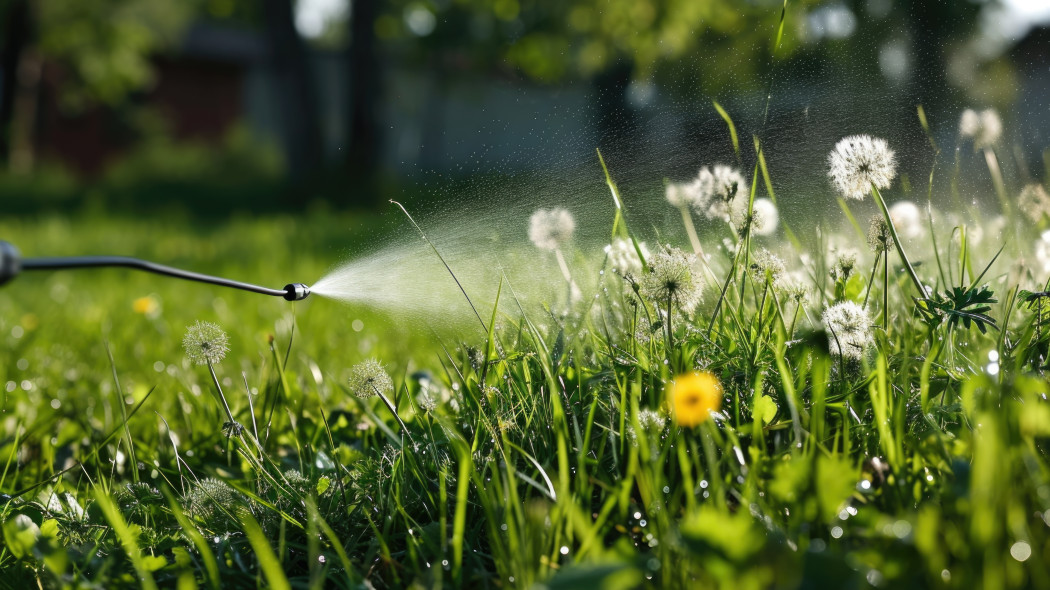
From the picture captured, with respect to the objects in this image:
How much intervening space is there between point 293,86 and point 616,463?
42.5ft

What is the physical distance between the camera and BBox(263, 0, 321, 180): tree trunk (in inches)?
507

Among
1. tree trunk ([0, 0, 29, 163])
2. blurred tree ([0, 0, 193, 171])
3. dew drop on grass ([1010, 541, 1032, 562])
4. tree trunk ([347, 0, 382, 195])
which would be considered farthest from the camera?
blurred tree ([0, 0, 193, 171])

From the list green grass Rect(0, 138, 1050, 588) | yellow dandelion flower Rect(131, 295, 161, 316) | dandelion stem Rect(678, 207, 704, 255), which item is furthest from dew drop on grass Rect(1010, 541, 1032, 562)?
yellow dandelion flower Rect(131, 295, 161, 316)

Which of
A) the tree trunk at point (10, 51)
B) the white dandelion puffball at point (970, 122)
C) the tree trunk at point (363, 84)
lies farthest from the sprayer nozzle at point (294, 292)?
the tree trunk at point (10, 51)

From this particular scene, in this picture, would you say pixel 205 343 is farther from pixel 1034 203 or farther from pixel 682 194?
pixel 1034 203

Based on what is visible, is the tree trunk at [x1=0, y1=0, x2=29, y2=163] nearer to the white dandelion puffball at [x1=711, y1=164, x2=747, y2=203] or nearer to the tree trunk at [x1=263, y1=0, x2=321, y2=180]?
the tree trunk at [x1=263, y1=0, x2=321, y2=180]

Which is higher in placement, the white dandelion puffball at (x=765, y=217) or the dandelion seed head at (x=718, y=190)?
the dandelion seed head at (x=718, y=190)

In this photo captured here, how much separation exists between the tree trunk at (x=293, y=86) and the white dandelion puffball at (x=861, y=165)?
12347 mm

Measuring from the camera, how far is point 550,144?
1711 mm

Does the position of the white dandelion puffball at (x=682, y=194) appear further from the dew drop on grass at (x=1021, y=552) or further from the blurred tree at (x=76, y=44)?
the blurred tree at (x=76, y=44)

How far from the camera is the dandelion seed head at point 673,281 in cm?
141

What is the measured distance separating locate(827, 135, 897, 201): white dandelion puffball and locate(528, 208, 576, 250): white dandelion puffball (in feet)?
1.66

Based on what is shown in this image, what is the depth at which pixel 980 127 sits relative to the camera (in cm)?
180

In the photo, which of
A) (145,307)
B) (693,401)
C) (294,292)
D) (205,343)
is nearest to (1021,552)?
(693,401)
